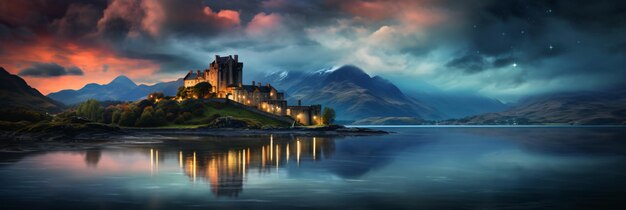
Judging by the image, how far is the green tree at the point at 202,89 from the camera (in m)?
160

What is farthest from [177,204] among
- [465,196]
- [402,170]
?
[402,170]

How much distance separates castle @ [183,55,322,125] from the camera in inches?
6122

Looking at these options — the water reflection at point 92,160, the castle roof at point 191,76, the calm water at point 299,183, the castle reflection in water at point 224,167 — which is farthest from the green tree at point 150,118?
the calm water at point 299,183

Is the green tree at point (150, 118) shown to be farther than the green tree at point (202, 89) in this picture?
No

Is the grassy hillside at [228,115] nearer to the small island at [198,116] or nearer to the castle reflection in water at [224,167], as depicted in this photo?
the small island at [198,116]

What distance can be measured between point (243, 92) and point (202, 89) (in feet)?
45.3

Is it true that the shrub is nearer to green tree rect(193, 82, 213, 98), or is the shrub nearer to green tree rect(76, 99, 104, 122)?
green tree rect(76, 99, 104, 122)

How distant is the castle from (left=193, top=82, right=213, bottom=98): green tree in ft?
11.3

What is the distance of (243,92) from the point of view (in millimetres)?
161375

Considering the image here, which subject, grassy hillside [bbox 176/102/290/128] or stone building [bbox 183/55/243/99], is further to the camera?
stone building [bbox 183/55/243/99]

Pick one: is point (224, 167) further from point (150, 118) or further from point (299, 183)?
point (150, 118)

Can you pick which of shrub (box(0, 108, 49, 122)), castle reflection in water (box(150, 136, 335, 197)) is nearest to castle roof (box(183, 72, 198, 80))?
shrub (box(0, 108, 49, 122))

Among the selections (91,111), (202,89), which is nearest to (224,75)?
(202,89)

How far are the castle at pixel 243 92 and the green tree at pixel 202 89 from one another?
11.3 ft
